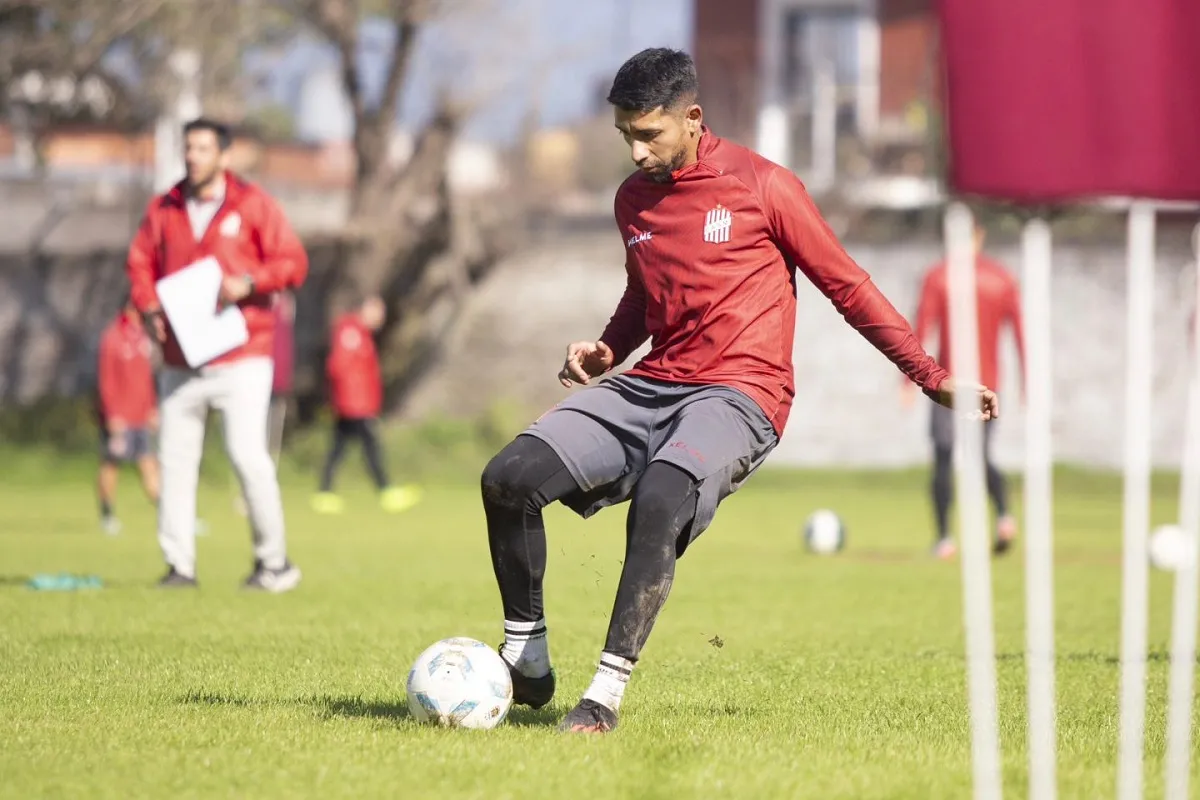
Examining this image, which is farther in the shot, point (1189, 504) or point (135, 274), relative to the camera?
point (135, 274)

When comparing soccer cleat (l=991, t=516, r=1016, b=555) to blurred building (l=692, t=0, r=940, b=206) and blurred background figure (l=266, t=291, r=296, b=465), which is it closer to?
blurred background figure (l=266, t=291, r=296, b=465)

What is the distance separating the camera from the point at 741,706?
6.25 m

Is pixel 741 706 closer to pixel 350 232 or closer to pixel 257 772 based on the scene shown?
pixel 257 772

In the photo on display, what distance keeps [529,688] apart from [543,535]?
1.66 feet

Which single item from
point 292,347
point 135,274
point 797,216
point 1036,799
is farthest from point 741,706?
point 292,347

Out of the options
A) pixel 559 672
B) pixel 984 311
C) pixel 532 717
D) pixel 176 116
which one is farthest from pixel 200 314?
pixel 176 116

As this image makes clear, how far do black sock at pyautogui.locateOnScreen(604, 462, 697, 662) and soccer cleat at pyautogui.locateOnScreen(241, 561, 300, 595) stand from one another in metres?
5.36

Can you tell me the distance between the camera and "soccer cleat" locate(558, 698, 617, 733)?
5.34 m

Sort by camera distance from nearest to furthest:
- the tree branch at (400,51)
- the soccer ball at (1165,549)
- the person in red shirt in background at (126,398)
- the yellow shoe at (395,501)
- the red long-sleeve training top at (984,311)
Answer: the soccer ball at (1165,549) → the red long-sleeve training top at (984,311) → the person in red shirt in background at (126,398) → the yellow shoe at (395,501) → the tree branch at (400,51)

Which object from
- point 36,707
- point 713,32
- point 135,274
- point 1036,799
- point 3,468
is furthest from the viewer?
point 713,32

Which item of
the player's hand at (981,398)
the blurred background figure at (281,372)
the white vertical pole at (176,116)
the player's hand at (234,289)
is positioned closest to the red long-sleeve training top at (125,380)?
the white vertical pole at (176,116)

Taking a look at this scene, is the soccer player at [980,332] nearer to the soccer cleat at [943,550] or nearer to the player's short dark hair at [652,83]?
the soccer cleat at [943,550]

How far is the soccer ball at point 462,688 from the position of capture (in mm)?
5523

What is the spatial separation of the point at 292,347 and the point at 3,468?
5032 millimetres
